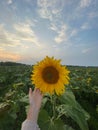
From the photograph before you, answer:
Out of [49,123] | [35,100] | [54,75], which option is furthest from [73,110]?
[35,100]

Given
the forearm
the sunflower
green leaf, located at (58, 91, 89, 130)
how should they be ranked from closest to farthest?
the forearm → the sunflower → green leaf, located at (58, 91, 89, 130)

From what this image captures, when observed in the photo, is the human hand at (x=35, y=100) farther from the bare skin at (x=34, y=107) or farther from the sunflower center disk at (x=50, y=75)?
the sunflower center disk at (x=50, y=75)

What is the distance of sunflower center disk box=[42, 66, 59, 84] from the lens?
110 inches

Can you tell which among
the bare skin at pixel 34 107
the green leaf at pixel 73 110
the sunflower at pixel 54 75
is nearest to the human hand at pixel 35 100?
the bare skin at pixel 34 107

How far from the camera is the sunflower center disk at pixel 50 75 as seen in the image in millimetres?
2793

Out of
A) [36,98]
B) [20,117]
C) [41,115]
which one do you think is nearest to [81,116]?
[41,115]

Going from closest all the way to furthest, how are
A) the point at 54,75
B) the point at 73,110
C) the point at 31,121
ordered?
the point at 31,121 < the point at 54,75 < the point at 73,110

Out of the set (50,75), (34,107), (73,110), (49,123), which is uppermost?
(50,75)

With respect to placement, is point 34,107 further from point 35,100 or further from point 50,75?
point 50,75

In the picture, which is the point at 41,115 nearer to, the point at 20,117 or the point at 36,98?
the point at 36,98

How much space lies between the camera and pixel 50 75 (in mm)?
2879

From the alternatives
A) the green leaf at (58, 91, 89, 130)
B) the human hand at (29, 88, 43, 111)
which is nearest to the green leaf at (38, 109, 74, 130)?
the green leaf at (58, 91, 89, 130)

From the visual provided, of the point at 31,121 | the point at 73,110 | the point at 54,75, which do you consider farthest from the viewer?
the point at 73,110

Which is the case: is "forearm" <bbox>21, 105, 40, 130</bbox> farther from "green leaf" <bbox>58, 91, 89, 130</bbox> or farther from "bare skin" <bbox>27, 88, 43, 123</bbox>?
"green leaf" <bbox>58, 91, 89, 130</bbox>
